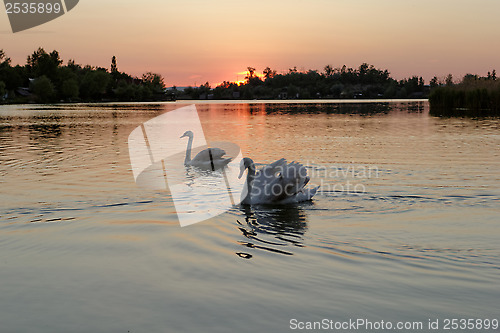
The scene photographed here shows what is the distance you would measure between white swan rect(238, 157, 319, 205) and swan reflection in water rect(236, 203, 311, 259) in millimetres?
187

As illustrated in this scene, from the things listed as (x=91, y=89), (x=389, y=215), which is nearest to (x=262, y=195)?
(x=389, y=215)

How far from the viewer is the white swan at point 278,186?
39.1ft

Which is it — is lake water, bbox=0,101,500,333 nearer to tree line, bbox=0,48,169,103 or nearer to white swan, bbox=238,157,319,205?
white swan, bbox=238,157,319,205

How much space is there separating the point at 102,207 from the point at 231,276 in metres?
5.46

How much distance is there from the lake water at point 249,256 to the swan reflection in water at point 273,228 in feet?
0.11

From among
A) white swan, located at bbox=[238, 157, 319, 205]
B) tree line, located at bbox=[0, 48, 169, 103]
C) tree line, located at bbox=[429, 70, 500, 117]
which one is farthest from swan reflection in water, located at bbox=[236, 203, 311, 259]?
tree line, located at bbox=[0, 48, 169, 103]

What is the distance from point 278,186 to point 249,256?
3.75m

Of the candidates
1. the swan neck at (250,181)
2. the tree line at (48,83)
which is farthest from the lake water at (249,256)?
the tree line at (48,83)

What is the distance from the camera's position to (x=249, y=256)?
8414mm

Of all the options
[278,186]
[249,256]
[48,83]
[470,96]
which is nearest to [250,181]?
[278,186]

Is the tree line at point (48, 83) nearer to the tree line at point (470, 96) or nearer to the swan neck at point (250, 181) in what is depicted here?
the tree line at point (470, 96)

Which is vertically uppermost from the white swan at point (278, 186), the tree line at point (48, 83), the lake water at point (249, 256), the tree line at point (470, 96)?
the tree line at point (48, 83)

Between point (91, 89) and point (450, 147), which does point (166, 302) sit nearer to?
point (450, 147)

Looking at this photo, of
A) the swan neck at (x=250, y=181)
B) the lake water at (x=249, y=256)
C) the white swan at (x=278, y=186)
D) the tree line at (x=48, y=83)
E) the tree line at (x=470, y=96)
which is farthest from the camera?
the tree line at (x=48, y=83)
